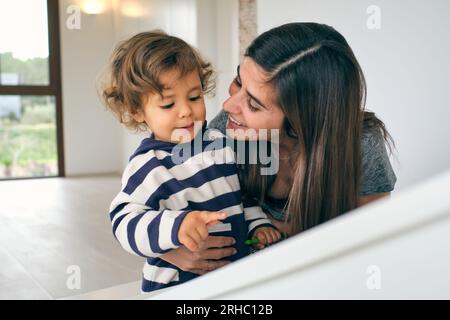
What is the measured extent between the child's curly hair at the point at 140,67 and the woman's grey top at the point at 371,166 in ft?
0.85

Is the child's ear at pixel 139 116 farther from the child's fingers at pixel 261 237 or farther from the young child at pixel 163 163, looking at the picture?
the child's fingers at pixel 261 237

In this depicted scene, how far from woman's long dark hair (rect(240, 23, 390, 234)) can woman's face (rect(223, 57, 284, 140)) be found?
2cm

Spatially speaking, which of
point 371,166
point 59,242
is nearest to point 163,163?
point 371,166

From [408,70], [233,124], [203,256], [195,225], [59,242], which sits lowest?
[59,242]

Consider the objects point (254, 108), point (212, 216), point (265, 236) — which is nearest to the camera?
point (212, 216)

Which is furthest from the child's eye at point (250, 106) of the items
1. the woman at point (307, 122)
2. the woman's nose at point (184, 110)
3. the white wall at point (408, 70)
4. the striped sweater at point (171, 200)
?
the white wall at point (408, 70)

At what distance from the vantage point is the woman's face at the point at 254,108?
1166 mm

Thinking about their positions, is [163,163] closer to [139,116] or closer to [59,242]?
[139,116]

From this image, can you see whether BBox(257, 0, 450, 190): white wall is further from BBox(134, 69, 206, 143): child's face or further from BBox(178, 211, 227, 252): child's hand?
BBox(178, 211, 227, 252): child's hand

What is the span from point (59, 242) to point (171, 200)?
6.12ft

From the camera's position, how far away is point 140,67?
3.11 feet

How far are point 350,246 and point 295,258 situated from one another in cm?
5
